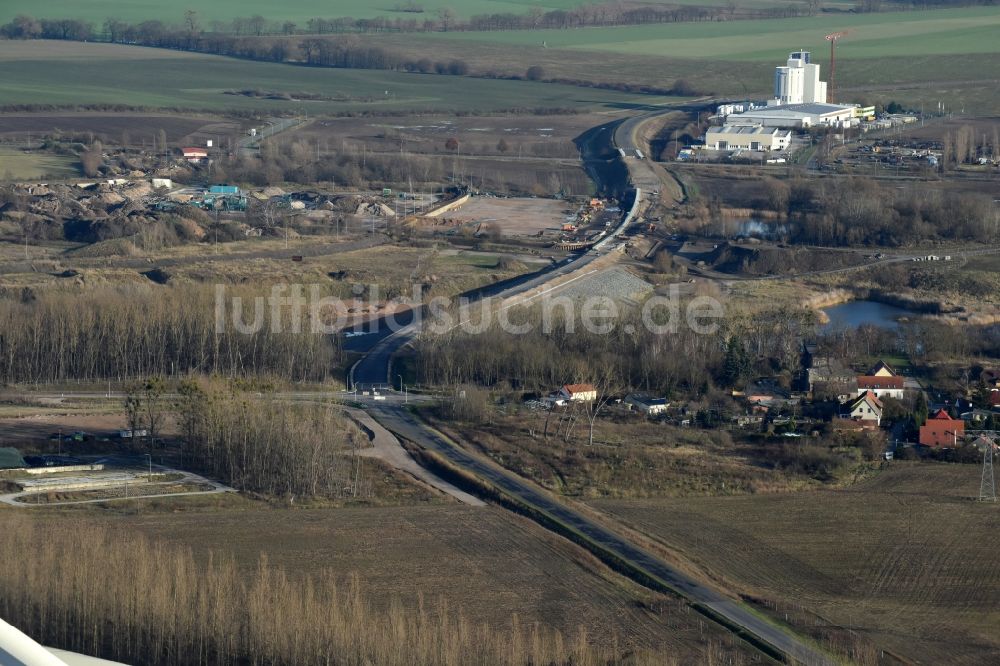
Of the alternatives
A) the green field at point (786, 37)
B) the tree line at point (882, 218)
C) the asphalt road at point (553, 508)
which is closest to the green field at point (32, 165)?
the tree line at point (882, 218)

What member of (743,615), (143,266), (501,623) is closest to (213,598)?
(501,623)

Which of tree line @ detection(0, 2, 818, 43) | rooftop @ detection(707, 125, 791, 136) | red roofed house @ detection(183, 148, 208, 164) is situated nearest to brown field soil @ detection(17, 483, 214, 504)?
red roofed house @ detection(183, 148, 208, 164)

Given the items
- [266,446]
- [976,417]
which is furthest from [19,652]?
[976,417]

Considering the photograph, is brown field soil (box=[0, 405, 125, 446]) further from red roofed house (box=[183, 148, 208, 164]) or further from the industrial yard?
red roofed house (box=[183, 148, 208, 164])

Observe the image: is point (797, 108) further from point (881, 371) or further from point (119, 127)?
point (881, 371)

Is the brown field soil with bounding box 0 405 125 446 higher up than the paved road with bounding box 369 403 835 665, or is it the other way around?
the brown field soil with bounding box 0 405 125 446

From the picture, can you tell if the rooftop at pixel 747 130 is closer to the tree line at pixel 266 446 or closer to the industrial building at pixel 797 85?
the industrial building at pixel 797 85

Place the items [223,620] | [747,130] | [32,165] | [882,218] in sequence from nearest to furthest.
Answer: [223,620] → [882,218] → [32,165] → [747,130]
